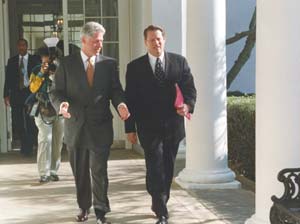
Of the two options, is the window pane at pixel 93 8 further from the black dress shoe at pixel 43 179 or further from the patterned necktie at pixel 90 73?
the patterned necktie at pixel 90 73

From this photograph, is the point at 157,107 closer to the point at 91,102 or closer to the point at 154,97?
the point at 154,97

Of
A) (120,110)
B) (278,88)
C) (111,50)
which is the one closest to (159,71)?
(120,110)

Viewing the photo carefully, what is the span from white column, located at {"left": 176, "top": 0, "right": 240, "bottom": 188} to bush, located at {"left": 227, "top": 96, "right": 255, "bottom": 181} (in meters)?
0.77

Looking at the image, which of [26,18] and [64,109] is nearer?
[64,109]

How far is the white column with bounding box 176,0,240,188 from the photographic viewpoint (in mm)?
7457

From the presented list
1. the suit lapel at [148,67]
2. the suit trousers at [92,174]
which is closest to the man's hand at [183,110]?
the suit lapel at [148,67]

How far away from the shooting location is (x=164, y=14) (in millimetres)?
9875

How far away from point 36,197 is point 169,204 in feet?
5.30

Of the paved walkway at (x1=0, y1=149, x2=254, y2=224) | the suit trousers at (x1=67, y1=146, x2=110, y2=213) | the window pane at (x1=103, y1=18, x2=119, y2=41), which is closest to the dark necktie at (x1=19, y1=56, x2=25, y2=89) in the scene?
Result: the window pane at (x1=103, y1=18, x2=119, y2=41)

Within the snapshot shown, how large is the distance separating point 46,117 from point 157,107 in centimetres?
259

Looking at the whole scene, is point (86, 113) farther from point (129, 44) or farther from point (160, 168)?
point (129, 44)

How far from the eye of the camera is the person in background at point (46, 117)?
788cm

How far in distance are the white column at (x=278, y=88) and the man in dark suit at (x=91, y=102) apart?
1.43 meters

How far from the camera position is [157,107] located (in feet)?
18.8
